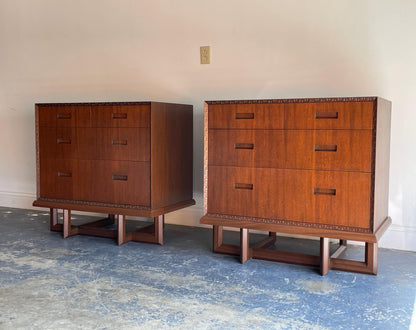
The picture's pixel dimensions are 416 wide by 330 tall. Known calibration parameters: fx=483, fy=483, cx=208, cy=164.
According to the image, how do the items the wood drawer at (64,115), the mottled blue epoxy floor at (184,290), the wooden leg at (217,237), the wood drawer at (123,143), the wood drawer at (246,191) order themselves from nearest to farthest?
1. the mottled blue epoxy floor at (184,290)
2. the wood drawer at (246,191)
3. the wooden leg at (217,237)
4. the wood drawer at (123,143)
5. the wood drawer at (64,115)

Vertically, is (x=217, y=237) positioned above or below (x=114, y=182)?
below

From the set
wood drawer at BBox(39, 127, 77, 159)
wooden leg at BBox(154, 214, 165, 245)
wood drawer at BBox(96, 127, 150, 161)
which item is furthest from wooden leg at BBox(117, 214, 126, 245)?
wood drawer at BBox(39, 127, 77, 159)

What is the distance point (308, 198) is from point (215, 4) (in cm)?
156

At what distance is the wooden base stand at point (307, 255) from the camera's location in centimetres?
239

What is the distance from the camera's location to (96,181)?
3.01 metres

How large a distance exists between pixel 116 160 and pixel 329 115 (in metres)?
1.31

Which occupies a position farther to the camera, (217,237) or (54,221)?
(54,221)

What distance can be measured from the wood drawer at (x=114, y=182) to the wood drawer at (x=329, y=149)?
906mm

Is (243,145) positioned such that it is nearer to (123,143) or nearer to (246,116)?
(246,116)

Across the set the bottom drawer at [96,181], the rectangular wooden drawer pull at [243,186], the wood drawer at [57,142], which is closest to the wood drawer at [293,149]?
the rectangular wooden drawer pull at [243,186]

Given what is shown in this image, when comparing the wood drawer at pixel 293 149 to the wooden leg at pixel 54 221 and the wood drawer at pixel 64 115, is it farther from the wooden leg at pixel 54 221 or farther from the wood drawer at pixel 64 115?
the wooden leg at pixel 54 221

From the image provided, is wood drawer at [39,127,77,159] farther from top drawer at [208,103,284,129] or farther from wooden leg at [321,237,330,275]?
wooden leg at [321,237,330,275]

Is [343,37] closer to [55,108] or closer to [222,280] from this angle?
[222,280]

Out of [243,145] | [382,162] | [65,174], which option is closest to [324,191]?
[382,162]
